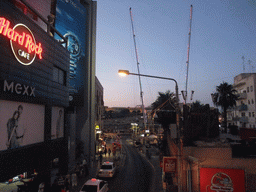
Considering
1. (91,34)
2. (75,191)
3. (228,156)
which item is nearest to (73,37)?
(91,34)

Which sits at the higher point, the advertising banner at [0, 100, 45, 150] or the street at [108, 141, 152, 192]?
the advertising banner at [0, 100, 45, 150]

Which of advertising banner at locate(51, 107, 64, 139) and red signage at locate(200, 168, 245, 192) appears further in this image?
advertising banner at locate(51, 107, 64, 139)

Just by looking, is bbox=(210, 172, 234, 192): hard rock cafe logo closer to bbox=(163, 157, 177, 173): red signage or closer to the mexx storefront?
bbox=(163, 157, 177, 173): red signage

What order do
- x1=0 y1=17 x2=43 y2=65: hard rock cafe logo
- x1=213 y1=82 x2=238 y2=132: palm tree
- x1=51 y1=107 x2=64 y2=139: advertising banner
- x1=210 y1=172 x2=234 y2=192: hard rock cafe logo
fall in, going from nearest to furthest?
x1=0 y1=17 x2=43 y2=65: hard rock cafe logo, x1=210 y1=172 x2=234 y2=192: hard rock cafe logo, x1=51 y1=107 x2=64 y2=139: advertising banner, x1=213 y1=82 x2=238 y2=132: palm tree

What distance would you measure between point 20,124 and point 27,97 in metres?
1.74

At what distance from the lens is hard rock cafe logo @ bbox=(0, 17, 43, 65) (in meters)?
11.3

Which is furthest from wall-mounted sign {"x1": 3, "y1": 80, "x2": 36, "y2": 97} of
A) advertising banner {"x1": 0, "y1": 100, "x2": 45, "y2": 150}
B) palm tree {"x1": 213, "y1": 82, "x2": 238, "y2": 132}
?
palm tree {"x1": 213, "y1": 82, "x2": 238, "y2": 132}

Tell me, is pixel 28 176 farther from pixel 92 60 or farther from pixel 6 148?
pixel 92 60

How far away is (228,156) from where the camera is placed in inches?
525

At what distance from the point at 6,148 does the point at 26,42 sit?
648 cm

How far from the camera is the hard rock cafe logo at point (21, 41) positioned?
11305mm

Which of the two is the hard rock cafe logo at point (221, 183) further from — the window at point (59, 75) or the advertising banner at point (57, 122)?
the window at point (59, 75)

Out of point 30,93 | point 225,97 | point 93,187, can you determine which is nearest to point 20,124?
point 30,93

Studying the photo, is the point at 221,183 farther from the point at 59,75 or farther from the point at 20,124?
the point at 59,75
